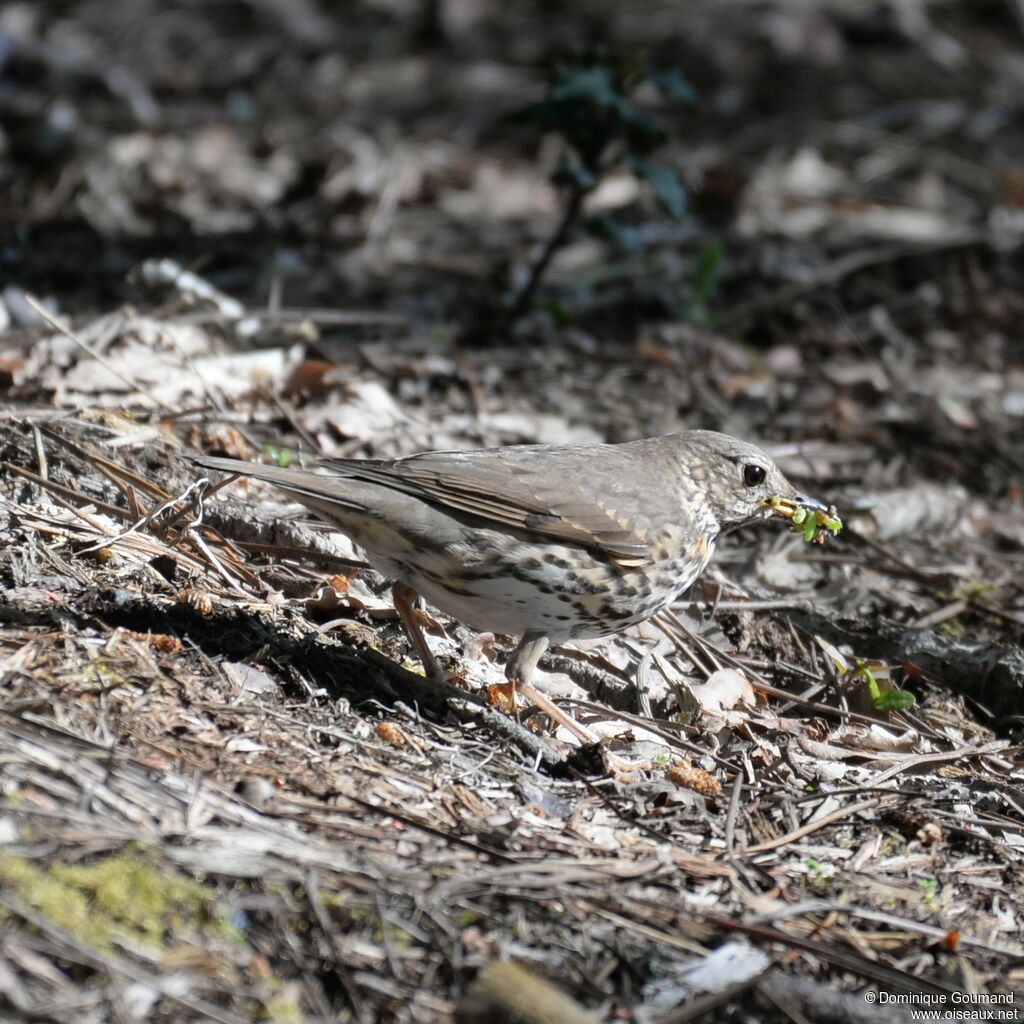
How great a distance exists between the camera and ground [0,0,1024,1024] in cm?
330

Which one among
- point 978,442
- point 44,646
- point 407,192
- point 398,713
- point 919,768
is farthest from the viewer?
point 407,192

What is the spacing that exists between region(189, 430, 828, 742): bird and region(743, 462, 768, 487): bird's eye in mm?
412

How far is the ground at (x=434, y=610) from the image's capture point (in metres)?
3.30

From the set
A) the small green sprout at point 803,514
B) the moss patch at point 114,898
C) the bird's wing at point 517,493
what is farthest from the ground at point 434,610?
the bird's wing at point 517,493

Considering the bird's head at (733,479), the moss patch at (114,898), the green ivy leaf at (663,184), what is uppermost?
the green ivy leaf at (663,184)

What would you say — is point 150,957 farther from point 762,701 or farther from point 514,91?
point 514,91

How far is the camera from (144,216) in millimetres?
9508

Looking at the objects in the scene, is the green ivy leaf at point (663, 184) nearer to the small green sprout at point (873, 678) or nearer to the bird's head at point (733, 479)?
the bird's head at point (733, 479)

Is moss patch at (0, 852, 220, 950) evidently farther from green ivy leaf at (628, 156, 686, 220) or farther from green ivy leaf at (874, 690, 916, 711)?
green ivy leaf at (628, 156, 686, 220)

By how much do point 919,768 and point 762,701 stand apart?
69 cm

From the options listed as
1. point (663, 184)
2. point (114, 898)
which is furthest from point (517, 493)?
point (663, 184)

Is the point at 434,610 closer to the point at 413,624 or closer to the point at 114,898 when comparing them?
the point at 413,624

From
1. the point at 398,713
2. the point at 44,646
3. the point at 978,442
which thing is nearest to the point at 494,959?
the point at 398,713

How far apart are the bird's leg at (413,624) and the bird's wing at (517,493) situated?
1.45ft
